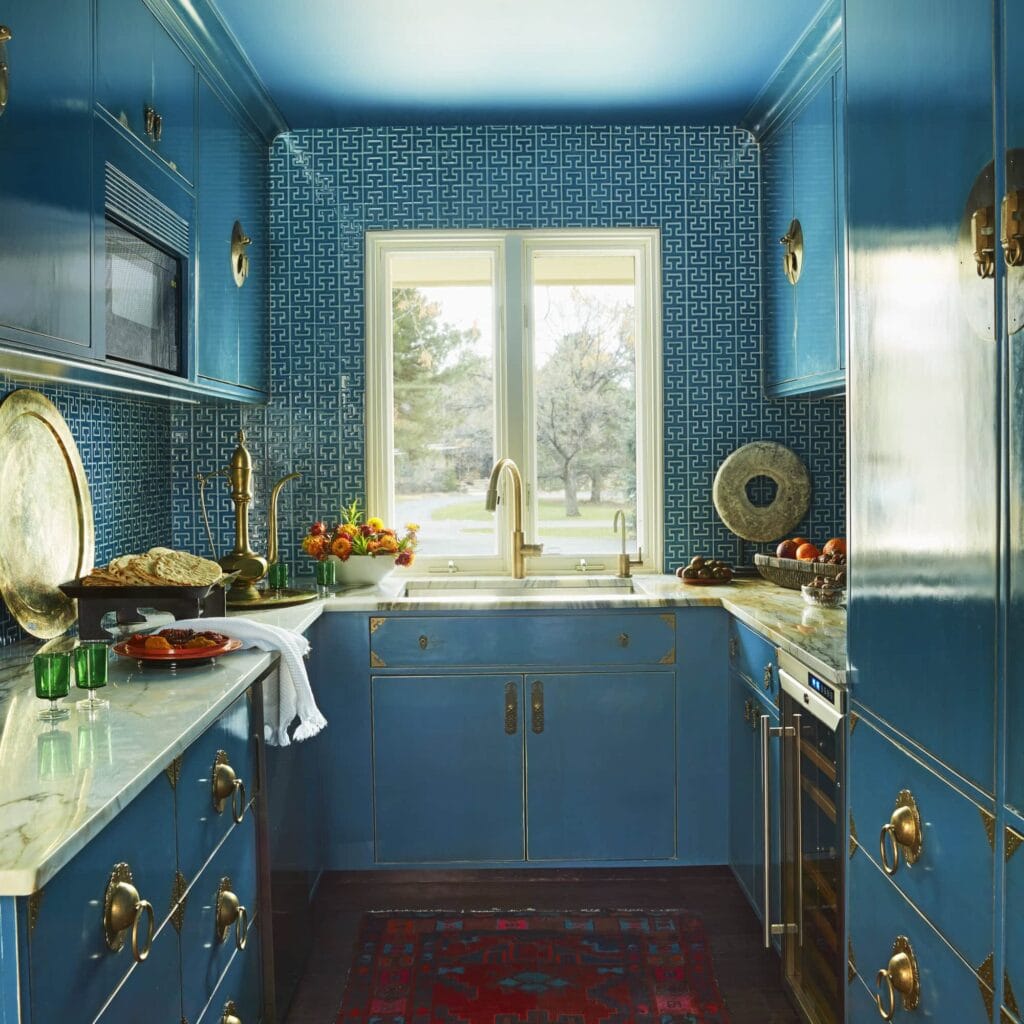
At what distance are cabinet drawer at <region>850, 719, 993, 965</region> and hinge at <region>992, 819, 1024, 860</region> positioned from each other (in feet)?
0.15

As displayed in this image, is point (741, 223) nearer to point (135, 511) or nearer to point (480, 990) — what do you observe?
point (135, 511)

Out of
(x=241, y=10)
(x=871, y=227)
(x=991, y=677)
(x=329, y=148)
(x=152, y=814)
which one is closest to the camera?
(x=991, y=677)

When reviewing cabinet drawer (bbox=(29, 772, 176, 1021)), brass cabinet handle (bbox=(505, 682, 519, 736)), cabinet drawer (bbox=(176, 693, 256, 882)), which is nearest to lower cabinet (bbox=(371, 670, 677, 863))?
brass cabinet handle (bbox=(505, 682, 519, 736))

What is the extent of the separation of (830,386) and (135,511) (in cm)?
217

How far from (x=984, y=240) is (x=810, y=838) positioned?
139cm

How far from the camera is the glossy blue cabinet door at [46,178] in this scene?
171 cm

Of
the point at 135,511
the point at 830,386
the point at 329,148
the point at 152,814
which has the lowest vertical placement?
the point at 152,814

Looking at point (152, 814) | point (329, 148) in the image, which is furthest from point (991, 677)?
point (329, 148)

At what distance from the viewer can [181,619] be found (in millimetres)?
2420

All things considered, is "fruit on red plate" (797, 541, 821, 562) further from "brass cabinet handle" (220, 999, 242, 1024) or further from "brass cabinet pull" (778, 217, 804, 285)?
"brass cabinet handle" (220, 999, 242, 1024)

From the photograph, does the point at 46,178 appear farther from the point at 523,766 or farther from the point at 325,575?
the point at 523,766

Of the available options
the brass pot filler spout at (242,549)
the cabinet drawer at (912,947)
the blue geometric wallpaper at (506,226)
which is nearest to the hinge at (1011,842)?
the cabinet drawer at (912,947)

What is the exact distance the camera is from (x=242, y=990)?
6.73 ft

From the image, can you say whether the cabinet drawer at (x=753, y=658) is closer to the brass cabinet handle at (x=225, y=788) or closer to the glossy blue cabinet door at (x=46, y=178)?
the brass cabinet handle at (x=225, y=788)
